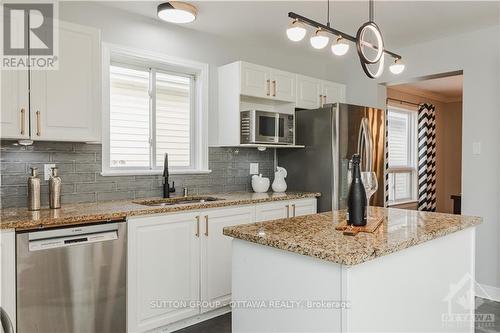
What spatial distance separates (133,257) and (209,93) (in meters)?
1.82

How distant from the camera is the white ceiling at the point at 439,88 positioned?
553 centimetres

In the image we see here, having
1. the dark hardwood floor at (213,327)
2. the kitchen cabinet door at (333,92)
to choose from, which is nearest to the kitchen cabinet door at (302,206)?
the dark hardwood floor at (213,327)

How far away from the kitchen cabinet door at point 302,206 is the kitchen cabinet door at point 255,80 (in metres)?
1.10

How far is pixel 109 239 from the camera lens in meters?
2.35

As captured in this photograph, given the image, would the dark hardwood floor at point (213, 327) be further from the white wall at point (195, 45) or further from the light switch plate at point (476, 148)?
the light switch plate at point (476, 148)

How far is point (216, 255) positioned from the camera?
2.96 meters

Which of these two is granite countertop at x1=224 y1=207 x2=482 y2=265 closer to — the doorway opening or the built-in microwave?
the built-in microwave

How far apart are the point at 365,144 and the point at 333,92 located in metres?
0.84

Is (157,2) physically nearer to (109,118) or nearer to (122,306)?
(109,118)

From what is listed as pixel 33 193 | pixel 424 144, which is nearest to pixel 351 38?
pixel 33 193

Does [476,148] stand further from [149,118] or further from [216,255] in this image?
[149,118]

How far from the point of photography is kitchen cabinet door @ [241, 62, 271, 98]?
3.54 m

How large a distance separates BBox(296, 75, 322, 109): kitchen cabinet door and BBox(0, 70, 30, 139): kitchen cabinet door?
8.40 ft

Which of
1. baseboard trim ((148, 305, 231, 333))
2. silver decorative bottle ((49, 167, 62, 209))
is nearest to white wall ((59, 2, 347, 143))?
silver decorative bottle ((49, 167, 62, 209))
